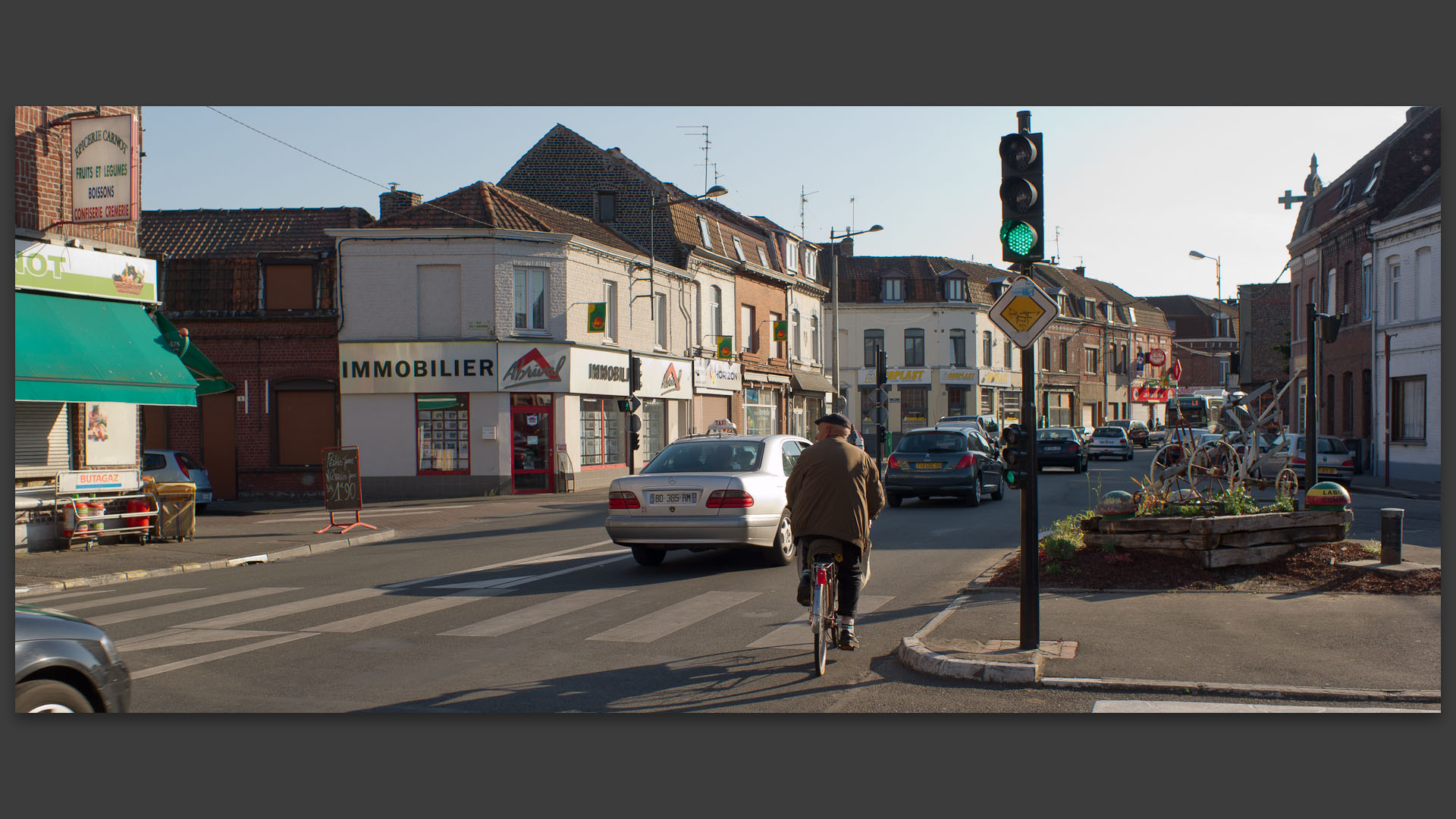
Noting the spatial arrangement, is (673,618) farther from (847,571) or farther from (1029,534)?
(1029,534)

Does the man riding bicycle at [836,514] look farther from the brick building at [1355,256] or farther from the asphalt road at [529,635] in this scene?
the brick building at [1355,256]

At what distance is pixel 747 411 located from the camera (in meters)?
43.7

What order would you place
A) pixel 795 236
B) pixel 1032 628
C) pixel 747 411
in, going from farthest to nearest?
1. pixel 795 236
2. pixel 747 411
3. pixel 1032 628

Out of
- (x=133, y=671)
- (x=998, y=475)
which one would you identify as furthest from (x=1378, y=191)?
(x=133, y=671)

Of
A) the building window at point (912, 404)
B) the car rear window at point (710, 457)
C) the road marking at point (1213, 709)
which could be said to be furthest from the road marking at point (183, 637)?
the building window at point (912, 404)

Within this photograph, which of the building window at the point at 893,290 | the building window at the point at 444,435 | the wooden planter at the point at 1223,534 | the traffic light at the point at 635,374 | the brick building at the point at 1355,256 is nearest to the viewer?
the wooden planter at the point at 1223,534

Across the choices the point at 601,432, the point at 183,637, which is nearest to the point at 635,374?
the point at 601,432

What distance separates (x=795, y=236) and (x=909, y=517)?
31.2 meters

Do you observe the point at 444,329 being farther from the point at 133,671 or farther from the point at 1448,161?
the point at 1448,161

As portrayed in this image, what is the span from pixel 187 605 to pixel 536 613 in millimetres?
3649

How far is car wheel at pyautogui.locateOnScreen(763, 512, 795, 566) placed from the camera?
12391 millimetres

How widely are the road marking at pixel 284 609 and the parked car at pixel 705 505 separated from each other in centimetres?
266

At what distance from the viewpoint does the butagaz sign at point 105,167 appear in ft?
49.3

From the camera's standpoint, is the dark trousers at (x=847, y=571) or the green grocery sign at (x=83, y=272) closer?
the dark trousers at (x=847, y=571)
